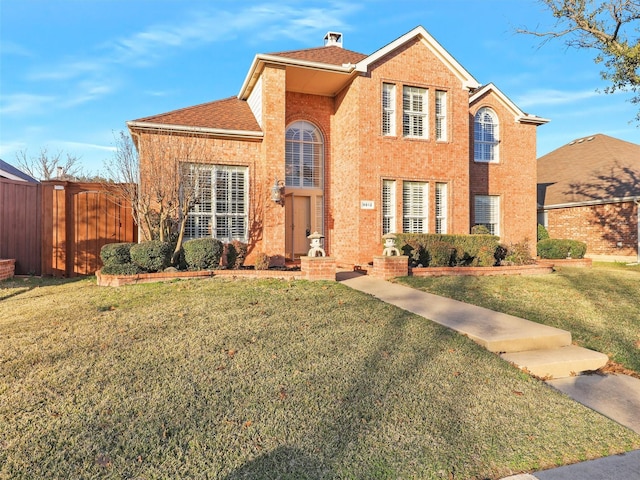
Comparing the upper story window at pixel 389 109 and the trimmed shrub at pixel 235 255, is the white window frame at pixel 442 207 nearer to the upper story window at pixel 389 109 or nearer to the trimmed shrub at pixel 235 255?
the upper story window at pixel 389 109

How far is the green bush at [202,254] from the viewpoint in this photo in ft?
30.3

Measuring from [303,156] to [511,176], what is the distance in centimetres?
850

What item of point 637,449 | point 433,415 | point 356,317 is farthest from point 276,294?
point 637,449

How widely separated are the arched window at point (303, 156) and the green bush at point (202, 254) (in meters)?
4.79

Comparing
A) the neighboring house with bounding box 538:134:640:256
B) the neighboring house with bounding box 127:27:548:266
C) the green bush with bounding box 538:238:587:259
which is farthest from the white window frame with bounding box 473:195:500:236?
the neighboring house with bounding box 538:134:640:256

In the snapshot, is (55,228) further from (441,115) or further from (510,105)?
(510,105)

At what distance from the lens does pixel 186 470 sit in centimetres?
234

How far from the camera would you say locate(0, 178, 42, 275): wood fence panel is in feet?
32.4

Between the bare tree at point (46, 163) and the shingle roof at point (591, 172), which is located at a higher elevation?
the bare tree at point (46, 163)

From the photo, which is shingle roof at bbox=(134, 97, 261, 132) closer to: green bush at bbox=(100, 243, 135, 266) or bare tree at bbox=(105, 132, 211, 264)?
bare tree at bbox=(105, 132, 211, 264)

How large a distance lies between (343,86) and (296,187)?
12.3 ft

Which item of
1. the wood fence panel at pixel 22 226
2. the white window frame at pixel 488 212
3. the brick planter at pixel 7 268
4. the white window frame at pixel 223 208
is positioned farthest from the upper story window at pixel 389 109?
the brick planter at pixel 7 268

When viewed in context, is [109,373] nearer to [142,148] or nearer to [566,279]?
[142,148]

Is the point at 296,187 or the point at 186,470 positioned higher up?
the point at 296,187
